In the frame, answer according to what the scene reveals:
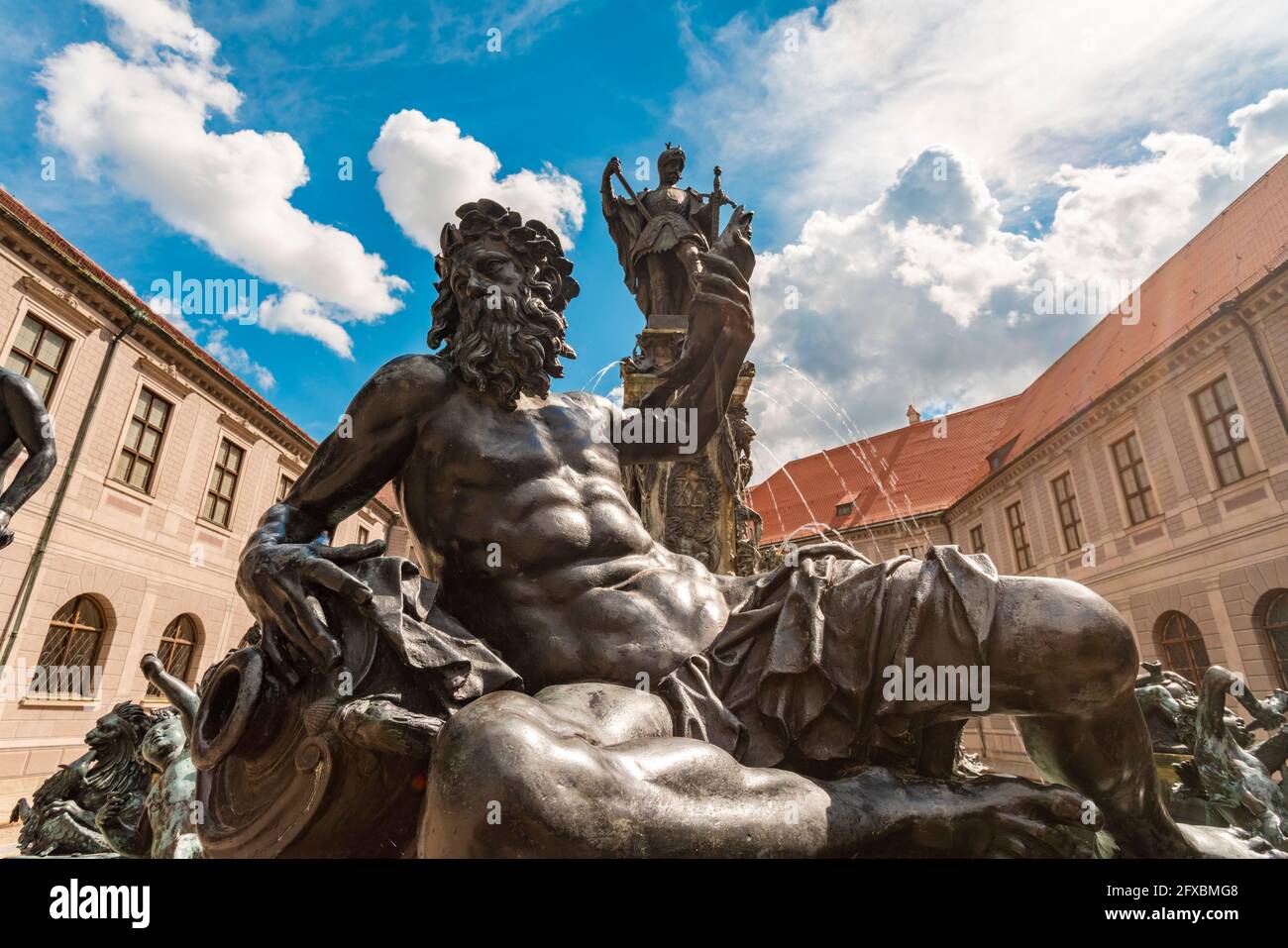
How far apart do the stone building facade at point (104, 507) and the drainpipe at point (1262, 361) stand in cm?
2141

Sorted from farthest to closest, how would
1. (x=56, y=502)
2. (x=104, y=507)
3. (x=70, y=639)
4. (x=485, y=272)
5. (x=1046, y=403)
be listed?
(x=1046, y=403)
(x=104, y=507)
(x=70, y=639)
(x=56, y=502)
(x=485, y=272)

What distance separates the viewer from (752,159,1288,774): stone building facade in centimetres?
1380

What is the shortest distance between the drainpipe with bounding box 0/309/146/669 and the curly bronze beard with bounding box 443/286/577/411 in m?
14.2

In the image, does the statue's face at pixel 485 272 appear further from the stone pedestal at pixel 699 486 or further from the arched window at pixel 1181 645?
the arched window at pixel 1181 645

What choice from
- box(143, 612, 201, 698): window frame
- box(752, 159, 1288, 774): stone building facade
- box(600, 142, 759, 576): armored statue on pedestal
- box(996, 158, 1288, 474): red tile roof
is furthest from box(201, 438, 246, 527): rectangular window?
box(996, 158, 1288, 474): red tile roof

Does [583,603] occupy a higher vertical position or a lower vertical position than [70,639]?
lower

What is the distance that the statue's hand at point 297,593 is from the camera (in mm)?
1485

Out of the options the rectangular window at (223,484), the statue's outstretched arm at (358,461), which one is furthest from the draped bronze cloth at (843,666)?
the rectangular window at (223,484)

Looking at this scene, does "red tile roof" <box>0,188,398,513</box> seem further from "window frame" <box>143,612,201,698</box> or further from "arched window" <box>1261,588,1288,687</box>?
"arched window" <box>1261,588,1288,687</box>

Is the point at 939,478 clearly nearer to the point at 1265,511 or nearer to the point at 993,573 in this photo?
the point at 1265,511

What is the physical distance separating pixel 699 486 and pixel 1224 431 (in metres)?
15.3

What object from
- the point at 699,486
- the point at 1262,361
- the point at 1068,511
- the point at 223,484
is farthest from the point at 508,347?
the point at 1068,511

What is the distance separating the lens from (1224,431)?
1496cm

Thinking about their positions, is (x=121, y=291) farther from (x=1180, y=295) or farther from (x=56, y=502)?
(x=1180, y=295)
